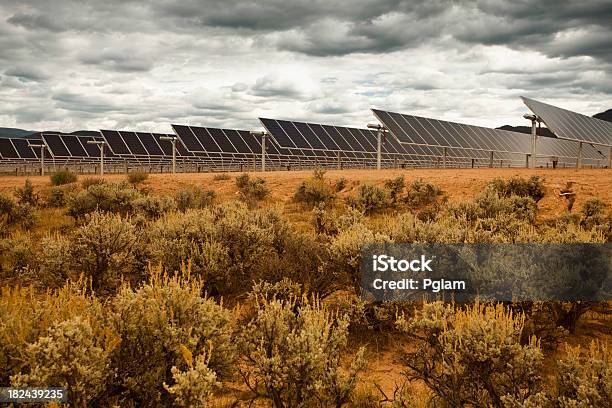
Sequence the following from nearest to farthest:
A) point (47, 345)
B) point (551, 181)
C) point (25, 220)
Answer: point (47, 345) < point (25, 220) < point (551, 181)

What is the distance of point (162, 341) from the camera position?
5.01 meters

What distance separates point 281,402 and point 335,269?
3832 mm

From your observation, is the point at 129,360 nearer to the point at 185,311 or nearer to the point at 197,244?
the point at 185,311

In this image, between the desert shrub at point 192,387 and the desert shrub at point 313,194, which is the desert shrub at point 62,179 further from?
the desert shrub at point 192,387

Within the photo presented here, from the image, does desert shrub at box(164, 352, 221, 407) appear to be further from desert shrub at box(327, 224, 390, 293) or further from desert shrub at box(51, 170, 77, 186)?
desert shrub at box(51, 170, 77, 186)

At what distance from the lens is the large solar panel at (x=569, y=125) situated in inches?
1139

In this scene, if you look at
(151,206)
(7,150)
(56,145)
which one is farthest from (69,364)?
(7,150)

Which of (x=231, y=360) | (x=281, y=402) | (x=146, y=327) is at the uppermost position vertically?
(x=146, y=327)

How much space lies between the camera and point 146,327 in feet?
16.8

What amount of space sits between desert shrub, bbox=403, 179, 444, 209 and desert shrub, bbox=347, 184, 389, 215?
0.95 metres

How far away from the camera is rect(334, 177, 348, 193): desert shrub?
21.1 m

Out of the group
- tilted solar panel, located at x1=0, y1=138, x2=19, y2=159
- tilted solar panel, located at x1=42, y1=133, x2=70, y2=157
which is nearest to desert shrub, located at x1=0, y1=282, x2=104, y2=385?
tilted solar panel, located at x1=42, y1=133, x2=70, y2=157

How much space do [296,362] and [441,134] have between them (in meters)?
36.8

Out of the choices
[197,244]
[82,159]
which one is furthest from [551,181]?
[82,159]
